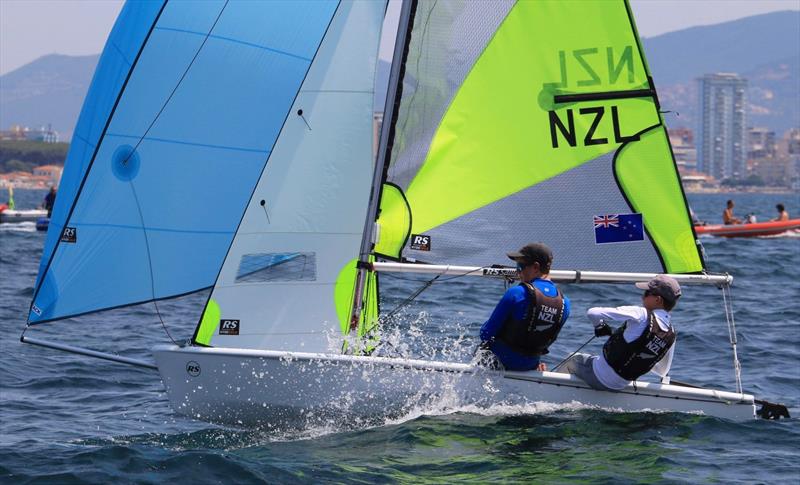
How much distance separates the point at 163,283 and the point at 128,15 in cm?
177

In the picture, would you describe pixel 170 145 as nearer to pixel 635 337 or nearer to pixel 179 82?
pixel 179 82

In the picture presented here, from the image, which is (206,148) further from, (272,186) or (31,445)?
(31,445)

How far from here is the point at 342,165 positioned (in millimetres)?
7734

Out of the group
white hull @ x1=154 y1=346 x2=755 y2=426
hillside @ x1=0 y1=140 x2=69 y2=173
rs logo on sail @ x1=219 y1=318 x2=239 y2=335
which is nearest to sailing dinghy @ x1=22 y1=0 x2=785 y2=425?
rs logo on sail @ x1=219 y1=318 x2=239 y2=335

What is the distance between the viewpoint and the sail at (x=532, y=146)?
7676mm

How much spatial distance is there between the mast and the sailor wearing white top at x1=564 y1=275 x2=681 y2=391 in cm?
152

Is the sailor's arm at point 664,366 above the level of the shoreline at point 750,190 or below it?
below

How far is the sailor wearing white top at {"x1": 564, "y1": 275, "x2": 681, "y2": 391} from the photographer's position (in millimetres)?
7031

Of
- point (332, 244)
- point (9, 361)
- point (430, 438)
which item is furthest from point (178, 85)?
point (9, 361)

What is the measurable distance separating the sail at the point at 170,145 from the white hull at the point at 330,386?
31.8 inches

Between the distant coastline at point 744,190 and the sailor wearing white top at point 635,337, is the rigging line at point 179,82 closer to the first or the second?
the sailor wearing white top at point 635,337

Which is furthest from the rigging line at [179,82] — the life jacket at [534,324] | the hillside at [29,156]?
the hillside at [29,156]

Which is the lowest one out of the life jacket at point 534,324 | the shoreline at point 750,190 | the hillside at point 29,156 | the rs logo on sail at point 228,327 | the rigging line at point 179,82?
the rs logo on sail at point 228,327

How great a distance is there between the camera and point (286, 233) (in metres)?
7.68
